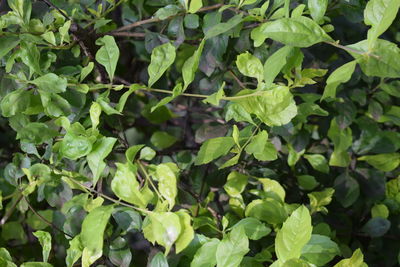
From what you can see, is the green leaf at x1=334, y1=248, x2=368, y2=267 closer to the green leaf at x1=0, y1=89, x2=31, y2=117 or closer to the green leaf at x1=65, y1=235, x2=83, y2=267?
the green leaf at x1=65, y1=235, x2=83, y2=267

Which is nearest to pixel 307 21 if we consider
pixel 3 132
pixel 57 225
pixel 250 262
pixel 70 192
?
pixel 250 262

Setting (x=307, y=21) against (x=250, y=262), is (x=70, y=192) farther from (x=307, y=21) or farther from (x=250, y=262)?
(x=307, y=21)

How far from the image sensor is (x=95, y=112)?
26.3 inches

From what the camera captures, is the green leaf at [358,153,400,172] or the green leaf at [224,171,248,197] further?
the green leaf at [358,153,400,172]

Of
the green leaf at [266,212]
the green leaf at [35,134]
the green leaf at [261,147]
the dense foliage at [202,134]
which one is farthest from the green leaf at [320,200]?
the green leaf at [35,134]

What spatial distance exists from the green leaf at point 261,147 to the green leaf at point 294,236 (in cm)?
10

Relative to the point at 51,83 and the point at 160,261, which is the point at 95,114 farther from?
the point at 160,261

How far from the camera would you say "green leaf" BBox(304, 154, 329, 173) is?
1003 millimetres

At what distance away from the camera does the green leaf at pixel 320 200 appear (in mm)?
895

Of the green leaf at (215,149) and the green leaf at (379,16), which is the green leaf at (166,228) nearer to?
the green leaf at (215,149)

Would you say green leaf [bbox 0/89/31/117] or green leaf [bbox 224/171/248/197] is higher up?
green leaf [bbox 0/89/31/117]

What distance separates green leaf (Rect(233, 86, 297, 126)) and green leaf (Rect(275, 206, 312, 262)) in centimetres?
11

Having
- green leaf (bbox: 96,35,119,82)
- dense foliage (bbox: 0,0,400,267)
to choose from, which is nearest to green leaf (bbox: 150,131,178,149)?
dense foliage (bbox: 0,0,400,267)

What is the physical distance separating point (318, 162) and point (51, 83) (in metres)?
0.55
